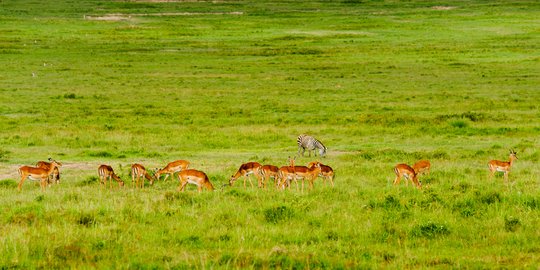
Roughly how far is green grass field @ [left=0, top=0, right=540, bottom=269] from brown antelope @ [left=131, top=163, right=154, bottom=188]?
56 cm

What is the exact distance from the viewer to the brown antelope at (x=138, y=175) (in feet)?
63.6

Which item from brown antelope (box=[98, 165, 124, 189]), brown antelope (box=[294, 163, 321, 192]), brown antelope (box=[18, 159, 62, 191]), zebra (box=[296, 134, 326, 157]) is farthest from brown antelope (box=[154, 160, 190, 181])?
zebra (box=[296, 134, 326, 157])

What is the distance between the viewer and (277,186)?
18.2 m

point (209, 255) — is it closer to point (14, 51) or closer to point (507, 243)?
point (507, 243)

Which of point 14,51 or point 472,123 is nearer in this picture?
point 472,123

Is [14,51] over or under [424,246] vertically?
over

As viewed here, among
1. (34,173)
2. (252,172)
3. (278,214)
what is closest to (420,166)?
(252,172)

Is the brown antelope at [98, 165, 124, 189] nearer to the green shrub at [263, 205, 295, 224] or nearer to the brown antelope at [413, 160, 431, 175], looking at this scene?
the green shrub at [263, 205, 295, 224]

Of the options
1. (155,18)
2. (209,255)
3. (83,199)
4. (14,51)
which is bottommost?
(209,255)

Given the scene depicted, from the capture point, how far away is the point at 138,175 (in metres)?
19.5

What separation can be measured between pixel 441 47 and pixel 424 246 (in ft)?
228

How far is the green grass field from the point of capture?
11281 millimetres

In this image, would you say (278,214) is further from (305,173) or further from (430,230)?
(305,173)

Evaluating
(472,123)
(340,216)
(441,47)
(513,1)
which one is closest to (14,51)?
(441,47)
